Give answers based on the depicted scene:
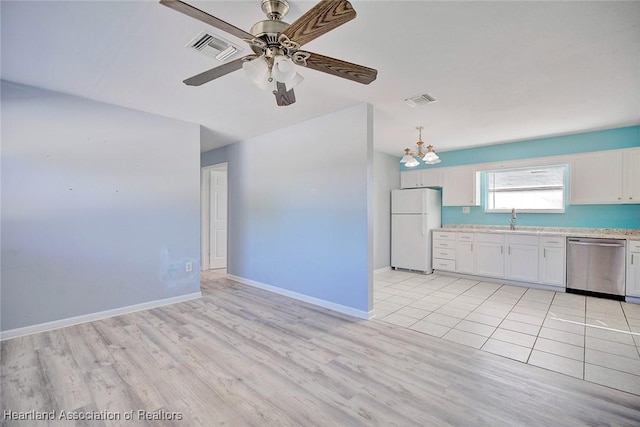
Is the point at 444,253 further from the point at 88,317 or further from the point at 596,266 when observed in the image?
the point at 88,317

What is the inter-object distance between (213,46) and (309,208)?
7.23ft

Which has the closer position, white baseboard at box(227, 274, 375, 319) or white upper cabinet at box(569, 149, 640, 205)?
white baseboard at box(227, 274, 375, 319)

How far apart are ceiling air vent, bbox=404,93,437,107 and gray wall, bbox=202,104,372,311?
1.48 feet

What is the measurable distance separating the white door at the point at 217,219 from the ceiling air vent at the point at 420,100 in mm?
4278

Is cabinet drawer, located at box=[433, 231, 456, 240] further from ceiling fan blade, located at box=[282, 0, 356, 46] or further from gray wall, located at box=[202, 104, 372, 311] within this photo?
ceiling fan blade, located at box=[282, 0, 356, 46]

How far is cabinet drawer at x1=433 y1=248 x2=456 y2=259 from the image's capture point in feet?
17.2

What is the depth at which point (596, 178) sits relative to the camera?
4.18 m

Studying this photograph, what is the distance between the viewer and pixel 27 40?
6.77 ft

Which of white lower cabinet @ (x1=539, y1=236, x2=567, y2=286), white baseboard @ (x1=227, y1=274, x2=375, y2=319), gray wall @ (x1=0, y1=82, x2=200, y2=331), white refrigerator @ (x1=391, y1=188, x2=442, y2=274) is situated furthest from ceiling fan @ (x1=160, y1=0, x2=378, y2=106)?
white lower cabinet @ (x1=539, y1=236, x2=567, y2=286)

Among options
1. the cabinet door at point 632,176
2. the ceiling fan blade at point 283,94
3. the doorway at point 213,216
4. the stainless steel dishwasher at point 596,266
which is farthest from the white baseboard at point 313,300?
the cabinet door at point 632,176

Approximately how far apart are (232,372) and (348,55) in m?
2.63

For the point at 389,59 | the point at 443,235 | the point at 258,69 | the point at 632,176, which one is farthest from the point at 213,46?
the point at 632,176

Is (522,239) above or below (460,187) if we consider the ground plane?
below

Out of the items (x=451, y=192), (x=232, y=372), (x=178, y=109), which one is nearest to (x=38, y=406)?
(x=232, y=372)
